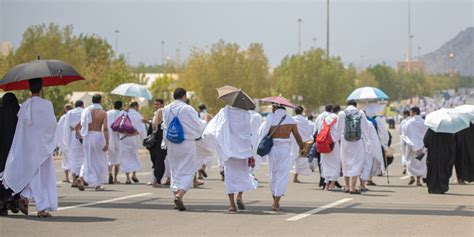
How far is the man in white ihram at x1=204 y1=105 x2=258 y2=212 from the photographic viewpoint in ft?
56.0

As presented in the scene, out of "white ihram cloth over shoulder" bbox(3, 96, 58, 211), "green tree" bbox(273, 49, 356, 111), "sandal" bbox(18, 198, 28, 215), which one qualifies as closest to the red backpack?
"white ihram cloth over shoulder" bbox(3, 96, 58, 211)

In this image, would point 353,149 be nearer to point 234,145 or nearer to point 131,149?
point 234,145

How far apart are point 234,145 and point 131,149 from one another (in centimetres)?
834

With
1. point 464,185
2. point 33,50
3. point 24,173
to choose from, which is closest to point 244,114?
point 24,173

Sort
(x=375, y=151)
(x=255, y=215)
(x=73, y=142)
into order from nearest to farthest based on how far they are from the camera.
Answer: (x=255, y=215)
(x=375, y=151)
(x=73, y=142)

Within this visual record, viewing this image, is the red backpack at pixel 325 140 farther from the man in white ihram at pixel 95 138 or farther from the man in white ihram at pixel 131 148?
the man in white ihram at pixel 131 148

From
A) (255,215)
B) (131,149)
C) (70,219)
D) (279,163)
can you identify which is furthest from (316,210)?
(131,149)

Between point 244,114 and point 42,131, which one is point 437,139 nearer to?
point 244,114

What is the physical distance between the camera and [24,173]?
15.7 metres

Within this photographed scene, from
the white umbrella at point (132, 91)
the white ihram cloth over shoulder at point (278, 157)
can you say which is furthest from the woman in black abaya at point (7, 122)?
the white umbrella at point (132, 91)

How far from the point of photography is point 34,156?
15.8 m

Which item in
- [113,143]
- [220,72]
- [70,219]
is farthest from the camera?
[220,72]

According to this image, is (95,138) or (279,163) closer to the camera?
(279,163)

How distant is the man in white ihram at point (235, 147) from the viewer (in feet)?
56.0
